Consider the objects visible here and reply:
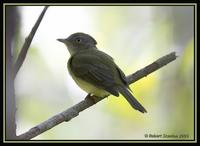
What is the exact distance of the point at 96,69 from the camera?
13.5 feet

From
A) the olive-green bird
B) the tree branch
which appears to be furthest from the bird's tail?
the tree branch

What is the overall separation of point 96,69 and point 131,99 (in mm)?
620

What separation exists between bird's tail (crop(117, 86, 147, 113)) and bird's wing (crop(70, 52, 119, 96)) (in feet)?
0.26

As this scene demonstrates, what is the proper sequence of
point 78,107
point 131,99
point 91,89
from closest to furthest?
point 78,107 → point 131,99 → point 91,89

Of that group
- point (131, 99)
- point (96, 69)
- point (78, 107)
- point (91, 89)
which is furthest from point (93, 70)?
point (78, 107)

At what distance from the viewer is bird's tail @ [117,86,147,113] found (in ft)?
11.6

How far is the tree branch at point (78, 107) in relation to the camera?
2885 millimetres

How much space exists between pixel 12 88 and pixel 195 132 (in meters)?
2.10

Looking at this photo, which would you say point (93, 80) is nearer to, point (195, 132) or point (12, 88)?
point (195, 132)

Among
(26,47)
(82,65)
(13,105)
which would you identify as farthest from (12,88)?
(82,65)

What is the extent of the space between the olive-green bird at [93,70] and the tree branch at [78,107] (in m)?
0.12

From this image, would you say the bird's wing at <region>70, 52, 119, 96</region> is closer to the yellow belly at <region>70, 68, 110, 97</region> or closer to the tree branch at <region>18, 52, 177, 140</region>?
the yellow belly at <region>70, 68, 110, 97</region>

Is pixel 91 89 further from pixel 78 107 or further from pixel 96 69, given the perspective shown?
pixel 78 107

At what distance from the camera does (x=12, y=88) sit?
2.49m
